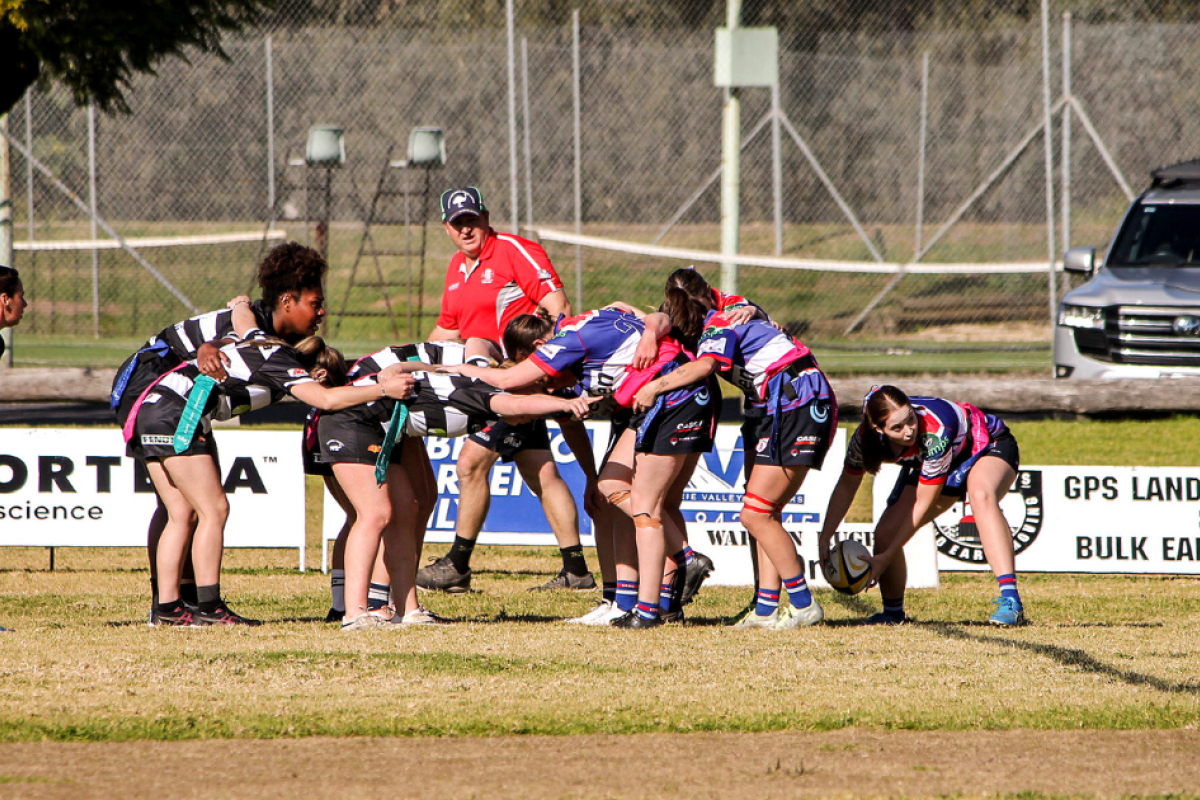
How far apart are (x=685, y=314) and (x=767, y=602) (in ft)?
4.75

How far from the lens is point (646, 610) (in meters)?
7.02

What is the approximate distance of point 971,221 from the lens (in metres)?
20.7

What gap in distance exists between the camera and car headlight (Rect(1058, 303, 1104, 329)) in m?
14.1

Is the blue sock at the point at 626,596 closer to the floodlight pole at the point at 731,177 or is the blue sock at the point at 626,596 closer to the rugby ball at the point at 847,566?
the rugby ball at the point at 847,566

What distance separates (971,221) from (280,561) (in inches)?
515

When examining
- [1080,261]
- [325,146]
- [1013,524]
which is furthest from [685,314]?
[325,146]

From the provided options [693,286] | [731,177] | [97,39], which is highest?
[97,39]

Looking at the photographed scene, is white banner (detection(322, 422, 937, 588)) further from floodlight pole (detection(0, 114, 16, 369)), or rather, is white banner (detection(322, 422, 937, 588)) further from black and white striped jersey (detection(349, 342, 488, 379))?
floodlight pole (detection(0, 114, 16, 369))

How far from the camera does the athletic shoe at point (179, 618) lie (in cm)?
688

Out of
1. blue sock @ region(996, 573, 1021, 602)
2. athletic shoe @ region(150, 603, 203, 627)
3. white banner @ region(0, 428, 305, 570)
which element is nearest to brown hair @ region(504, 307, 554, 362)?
athletic shoe @ region(150, 603, 203, 627)

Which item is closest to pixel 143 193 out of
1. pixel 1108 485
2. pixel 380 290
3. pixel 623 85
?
pixel 380 290

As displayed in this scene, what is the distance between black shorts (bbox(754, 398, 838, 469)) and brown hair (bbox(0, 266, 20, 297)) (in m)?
3.52

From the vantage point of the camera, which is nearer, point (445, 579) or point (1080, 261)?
point (445, 579)

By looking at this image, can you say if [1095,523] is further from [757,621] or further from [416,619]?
[416,619]
